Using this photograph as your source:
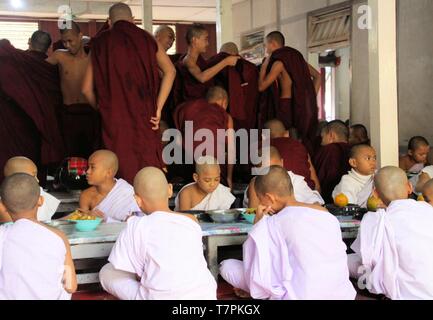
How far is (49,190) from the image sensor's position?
6262 millimetres

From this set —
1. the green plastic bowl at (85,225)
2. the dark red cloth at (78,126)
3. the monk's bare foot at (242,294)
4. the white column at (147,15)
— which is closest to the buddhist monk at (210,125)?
the dark red cloth at (78,126)

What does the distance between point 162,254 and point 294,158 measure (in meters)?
2.62

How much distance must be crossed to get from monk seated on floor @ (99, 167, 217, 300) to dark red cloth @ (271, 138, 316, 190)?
2.31m

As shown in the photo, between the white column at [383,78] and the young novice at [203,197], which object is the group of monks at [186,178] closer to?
the young novice at [203,197]

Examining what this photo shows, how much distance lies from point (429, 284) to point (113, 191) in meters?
2.34

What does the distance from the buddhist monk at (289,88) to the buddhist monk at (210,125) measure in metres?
1.13

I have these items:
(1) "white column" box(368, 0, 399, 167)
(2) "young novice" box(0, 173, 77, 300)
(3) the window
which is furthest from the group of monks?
(3) the window

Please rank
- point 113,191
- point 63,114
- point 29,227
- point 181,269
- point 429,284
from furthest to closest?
1. point 63,114
2. point 113,191
3. point 429,284
4. point 181,269
5. point 29,227

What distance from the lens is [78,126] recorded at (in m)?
6.70

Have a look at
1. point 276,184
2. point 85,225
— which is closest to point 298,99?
point 276,184

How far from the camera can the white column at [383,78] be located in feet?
17.2

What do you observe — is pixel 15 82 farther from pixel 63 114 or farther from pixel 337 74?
pixel 337 74

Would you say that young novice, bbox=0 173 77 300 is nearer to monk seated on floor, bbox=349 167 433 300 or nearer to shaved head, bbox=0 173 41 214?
shaved head, bbox=0 173 41 214
